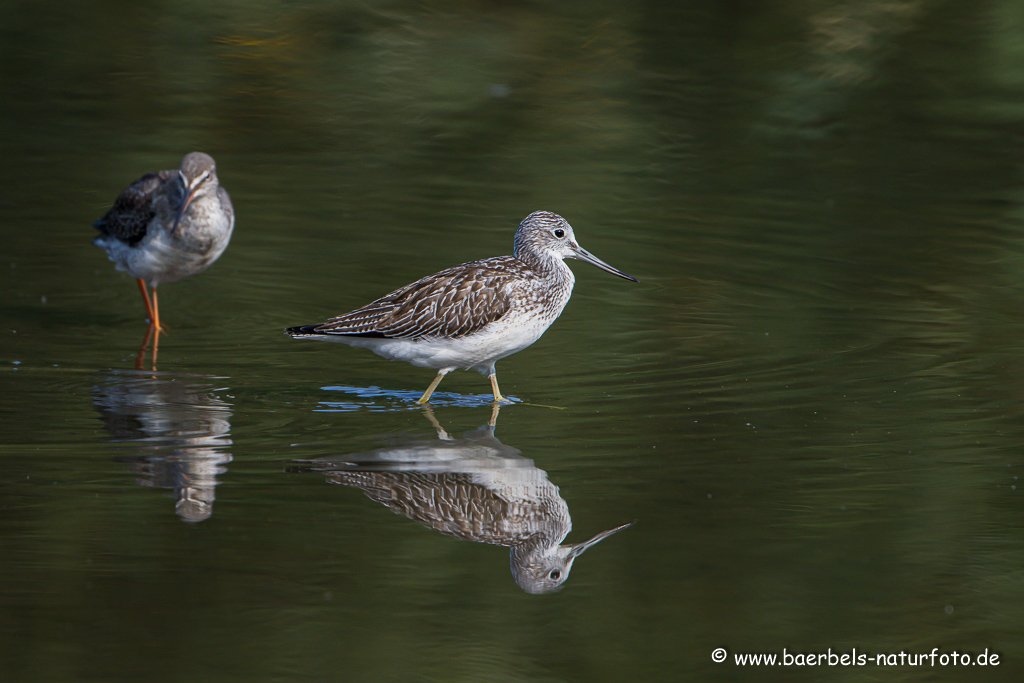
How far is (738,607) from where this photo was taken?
250 inches

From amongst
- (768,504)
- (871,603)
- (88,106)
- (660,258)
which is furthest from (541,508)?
(88,106)

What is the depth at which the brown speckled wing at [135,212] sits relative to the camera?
467 inches

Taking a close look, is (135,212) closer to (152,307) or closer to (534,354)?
(152,307)

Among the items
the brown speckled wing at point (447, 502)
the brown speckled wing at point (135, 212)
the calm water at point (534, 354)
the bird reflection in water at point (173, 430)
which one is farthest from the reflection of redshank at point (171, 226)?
the brown speckled wing at point (447, 502)

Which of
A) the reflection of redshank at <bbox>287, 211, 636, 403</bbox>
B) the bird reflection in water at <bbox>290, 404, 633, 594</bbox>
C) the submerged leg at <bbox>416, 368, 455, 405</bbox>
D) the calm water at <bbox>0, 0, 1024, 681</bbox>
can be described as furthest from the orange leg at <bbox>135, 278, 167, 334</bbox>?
the bird reflection in water at <bbox>290, 404, 633, 594</bbox>

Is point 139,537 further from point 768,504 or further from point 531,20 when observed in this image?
point 531,20

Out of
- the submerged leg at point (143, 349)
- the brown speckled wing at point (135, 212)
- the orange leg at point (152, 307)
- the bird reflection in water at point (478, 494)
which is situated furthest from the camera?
the brown speckled wing at point (135, 212)

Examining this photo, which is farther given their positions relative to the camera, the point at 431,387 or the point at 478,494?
the point at 431,387

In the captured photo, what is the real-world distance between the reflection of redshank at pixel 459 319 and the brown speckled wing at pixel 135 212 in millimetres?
3289

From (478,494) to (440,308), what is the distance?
2166 millimetres

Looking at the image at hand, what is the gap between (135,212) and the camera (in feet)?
39.4

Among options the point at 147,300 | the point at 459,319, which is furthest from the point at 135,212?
the point at 459,319

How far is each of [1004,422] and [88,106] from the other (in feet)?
47.6

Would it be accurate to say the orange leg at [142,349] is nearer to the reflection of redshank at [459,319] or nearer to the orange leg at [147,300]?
the orange leg at [147,300]
